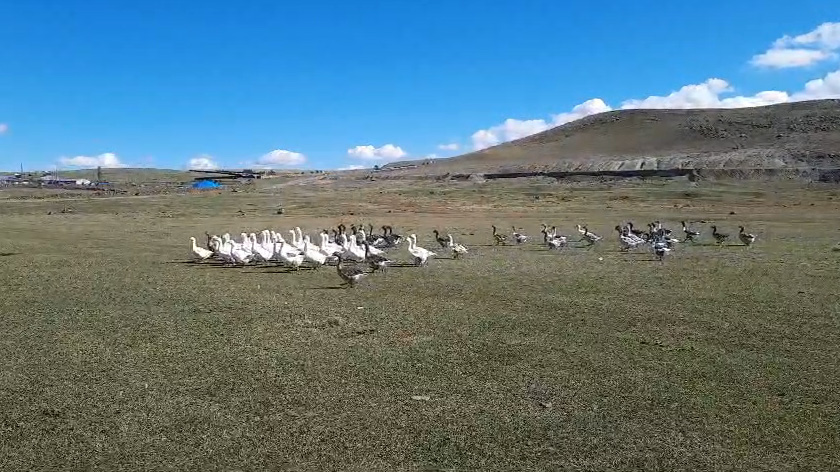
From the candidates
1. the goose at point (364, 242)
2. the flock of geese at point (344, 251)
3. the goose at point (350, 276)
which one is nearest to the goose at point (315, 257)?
the flock of geese at point (344, 251)

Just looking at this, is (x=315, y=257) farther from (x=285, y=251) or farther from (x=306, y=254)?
(x=285, y=251)

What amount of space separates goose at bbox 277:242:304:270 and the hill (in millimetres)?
65993

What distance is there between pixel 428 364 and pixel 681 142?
10942cm

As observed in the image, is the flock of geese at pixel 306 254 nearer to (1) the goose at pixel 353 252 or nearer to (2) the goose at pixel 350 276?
(1) the goose at pixel 353 252

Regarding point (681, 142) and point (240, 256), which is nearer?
point (240, 256)

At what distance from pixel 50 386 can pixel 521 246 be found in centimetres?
2173

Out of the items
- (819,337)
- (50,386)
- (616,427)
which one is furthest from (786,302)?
(50,386)

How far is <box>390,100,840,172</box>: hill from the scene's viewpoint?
8262cm

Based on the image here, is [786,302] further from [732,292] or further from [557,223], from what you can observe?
[557,223]

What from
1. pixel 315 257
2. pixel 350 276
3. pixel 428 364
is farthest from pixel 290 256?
pixel 428 364

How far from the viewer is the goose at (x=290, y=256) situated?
2184 cm

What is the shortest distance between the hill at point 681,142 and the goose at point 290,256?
66.0 meters

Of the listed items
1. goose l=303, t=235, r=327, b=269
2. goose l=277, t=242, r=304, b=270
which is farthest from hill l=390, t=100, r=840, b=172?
goose l=277, t=242, r=304, b=270

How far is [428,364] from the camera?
11.6m
